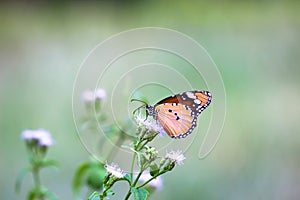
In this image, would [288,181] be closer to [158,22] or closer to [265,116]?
[265,116]

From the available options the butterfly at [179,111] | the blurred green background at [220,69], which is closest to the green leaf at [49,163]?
the butterfly at [179,111]

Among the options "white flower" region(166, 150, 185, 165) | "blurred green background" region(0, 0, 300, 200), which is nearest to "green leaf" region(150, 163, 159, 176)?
"white flower" region(166, 150, 185, 165)

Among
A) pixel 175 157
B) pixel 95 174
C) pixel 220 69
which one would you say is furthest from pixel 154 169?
pixel 220 69

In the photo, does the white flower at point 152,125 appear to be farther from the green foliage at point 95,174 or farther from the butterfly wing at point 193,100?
the green foliage at point 95,174

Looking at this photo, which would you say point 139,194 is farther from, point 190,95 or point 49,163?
point 49,163

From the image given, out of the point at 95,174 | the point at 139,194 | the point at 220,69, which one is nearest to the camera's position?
the point at 139,194

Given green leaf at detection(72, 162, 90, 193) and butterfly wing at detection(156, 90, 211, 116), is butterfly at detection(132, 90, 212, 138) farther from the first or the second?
green leaf at detection(72, 162, 90, 193)

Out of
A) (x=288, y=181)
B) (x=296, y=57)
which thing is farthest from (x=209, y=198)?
(x=296, y=57)

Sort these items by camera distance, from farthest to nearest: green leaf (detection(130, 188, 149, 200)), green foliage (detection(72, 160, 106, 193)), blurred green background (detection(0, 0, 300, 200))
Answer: blurred green background (detection(0, 0, 300, 200)), green foliage (detection(72, 160, 106, 193)), green leaf (detection(130, 188, 149, 200))
